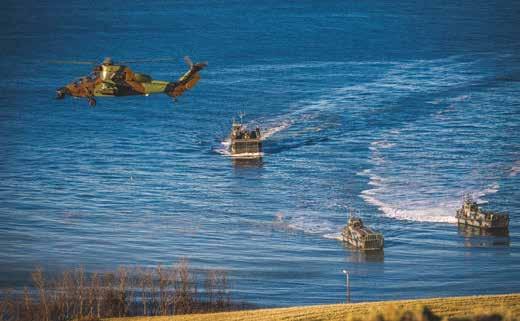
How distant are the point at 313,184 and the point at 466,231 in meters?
27.3

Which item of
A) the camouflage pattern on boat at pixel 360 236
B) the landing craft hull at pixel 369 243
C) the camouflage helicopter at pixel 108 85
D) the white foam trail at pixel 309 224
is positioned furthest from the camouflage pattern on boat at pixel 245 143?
the camouflage helicopter at pixel 108 85

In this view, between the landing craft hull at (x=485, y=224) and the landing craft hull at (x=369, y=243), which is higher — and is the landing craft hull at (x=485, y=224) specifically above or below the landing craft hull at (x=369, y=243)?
above

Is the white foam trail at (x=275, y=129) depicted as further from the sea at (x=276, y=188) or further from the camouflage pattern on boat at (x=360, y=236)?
the camouflage pattern on boat at (x=360, y=236)

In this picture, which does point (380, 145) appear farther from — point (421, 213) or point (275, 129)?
point (421, 213)

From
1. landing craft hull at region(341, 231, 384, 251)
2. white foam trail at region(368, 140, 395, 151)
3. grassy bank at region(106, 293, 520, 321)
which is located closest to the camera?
grassy bank at region(106, 293, 520, 321)

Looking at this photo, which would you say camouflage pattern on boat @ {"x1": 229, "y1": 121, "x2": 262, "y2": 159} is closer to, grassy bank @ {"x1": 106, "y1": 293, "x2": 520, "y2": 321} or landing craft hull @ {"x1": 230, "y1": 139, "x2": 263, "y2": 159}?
landing craft hull @ {"x1": 230, "y1": 139, "x2": 263, "y2": 159}

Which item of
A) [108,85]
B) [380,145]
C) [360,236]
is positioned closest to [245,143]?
[380,145]

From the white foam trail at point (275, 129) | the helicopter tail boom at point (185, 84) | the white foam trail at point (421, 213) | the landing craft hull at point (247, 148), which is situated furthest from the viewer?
the white foam trail at point (275, 129)

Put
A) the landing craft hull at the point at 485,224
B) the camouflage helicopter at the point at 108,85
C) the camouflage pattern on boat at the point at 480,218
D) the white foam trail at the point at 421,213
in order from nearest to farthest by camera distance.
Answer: the camouflage helicopter at the point at 108,85 → the camouflage pattern on boat at the point at 480,218 → the landing craft hull at the point at 485,224 → the white foam trail at the point at 421,213

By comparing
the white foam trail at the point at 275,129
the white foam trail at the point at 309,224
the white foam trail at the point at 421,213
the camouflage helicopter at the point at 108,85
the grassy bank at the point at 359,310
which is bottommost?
the grassy bank at the point at 359,310

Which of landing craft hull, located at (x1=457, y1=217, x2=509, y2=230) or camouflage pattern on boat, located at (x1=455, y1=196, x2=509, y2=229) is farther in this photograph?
landing craft hull, located at (x1=457, y1=217, x2=509, y2=230)

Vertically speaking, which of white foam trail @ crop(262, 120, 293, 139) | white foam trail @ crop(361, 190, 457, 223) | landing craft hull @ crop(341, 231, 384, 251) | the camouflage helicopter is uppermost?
white foam trail @ crop(262, 120, 293, 139)

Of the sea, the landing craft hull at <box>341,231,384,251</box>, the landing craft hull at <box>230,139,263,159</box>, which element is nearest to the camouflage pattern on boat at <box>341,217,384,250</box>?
the landing craft hull at <box>341,231,384,251</box>

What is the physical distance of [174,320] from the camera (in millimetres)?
87125
